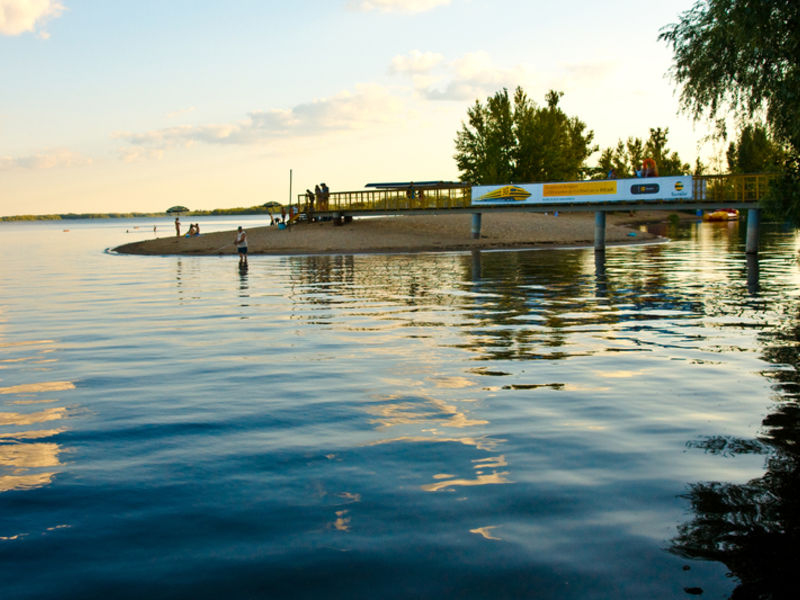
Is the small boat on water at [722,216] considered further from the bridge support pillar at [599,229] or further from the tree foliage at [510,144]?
the bridge support pillar at [599,229]

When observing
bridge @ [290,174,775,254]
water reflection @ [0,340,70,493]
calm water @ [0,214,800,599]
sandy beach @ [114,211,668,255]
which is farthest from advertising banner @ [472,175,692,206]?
water reflection @ [0,340,70,493]

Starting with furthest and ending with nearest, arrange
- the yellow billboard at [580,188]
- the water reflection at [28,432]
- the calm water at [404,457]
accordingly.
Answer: the yellow billboard at [580,188], the water reflection at [28,432], the calm water at [404,457]

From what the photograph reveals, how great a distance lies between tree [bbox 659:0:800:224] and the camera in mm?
20828

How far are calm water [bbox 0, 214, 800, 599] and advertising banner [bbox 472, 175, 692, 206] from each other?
82.9 feet

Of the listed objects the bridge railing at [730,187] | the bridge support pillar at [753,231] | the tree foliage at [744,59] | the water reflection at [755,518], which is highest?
the tree foliage at [744,59]

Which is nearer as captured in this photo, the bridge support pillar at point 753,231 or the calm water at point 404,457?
the calm water at point 404,457

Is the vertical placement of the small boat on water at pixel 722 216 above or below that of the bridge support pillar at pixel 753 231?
above

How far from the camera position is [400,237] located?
5556 centimetres

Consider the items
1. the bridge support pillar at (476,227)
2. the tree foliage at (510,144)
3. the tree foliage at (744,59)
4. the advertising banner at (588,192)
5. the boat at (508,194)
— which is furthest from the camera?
the tree foliage at (510,144)

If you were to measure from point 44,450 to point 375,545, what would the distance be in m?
4.56

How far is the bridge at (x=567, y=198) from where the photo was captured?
1566 inches

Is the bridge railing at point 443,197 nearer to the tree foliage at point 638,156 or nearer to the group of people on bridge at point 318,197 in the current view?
the group of people on bridge at point 318,197

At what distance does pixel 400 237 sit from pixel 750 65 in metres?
33.6

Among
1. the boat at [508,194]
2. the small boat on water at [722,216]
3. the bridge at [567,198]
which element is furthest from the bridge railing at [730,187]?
the small boat on water at [722,216]
